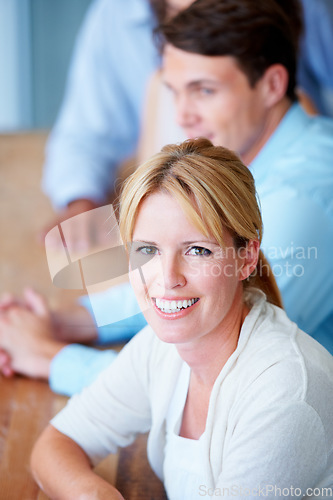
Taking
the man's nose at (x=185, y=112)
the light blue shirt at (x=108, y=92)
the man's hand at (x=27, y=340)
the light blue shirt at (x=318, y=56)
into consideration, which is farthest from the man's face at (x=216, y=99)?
the light blue shirt at (x=108, y=92)

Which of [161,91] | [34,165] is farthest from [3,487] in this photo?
[34,165]

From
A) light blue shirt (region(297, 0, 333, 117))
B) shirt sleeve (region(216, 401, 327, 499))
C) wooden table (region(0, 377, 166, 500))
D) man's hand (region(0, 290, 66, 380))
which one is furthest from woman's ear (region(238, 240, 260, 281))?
light blue shirt (region(297, 0, 333, 117))

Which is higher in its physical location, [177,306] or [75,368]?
[177,306]

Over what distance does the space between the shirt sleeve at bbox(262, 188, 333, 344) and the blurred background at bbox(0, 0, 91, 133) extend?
1220 millimetres

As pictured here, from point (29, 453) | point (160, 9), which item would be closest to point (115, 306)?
point (29, 453)

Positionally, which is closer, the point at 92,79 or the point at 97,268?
the point at 97,268

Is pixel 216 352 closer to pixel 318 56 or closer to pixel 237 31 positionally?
pixel 237 31

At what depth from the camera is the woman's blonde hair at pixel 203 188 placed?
0.51 meters

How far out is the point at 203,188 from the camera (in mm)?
511

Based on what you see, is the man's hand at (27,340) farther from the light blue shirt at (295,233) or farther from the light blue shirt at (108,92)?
the light blue shirt at (108,92)

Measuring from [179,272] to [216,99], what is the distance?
1.28 ft

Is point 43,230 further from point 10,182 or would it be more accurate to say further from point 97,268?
point 97,268

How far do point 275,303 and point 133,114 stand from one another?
1.05m

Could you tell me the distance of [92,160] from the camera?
4.88 ft
